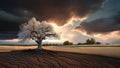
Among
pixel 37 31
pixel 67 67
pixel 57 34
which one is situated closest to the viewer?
pixel 67 67

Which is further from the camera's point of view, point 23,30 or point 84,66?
point 23,30

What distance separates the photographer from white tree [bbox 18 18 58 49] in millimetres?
23672

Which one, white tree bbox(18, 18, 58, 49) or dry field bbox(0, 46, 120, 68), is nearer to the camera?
dry field bbox(0, 46, 120, 68)

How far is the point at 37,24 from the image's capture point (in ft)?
79.6

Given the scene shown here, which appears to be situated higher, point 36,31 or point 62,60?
point 36,31

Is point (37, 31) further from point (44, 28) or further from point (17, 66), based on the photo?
point (17, 66)

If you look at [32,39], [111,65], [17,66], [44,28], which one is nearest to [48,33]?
[44,28]

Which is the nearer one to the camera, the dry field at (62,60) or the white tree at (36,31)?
the dry field at (62,60)

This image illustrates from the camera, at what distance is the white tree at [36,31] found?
2367cm

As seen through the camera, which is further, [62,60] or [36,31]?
[36,31]

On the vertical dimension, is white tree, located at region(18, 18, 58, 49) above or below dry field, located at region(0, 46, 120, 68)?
above

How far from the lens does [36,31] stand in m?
23.6

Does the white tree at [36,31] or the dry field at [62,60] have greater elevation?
the white tree at [36,31]

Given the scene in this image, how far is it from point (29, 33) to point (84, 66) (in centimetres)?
1327
